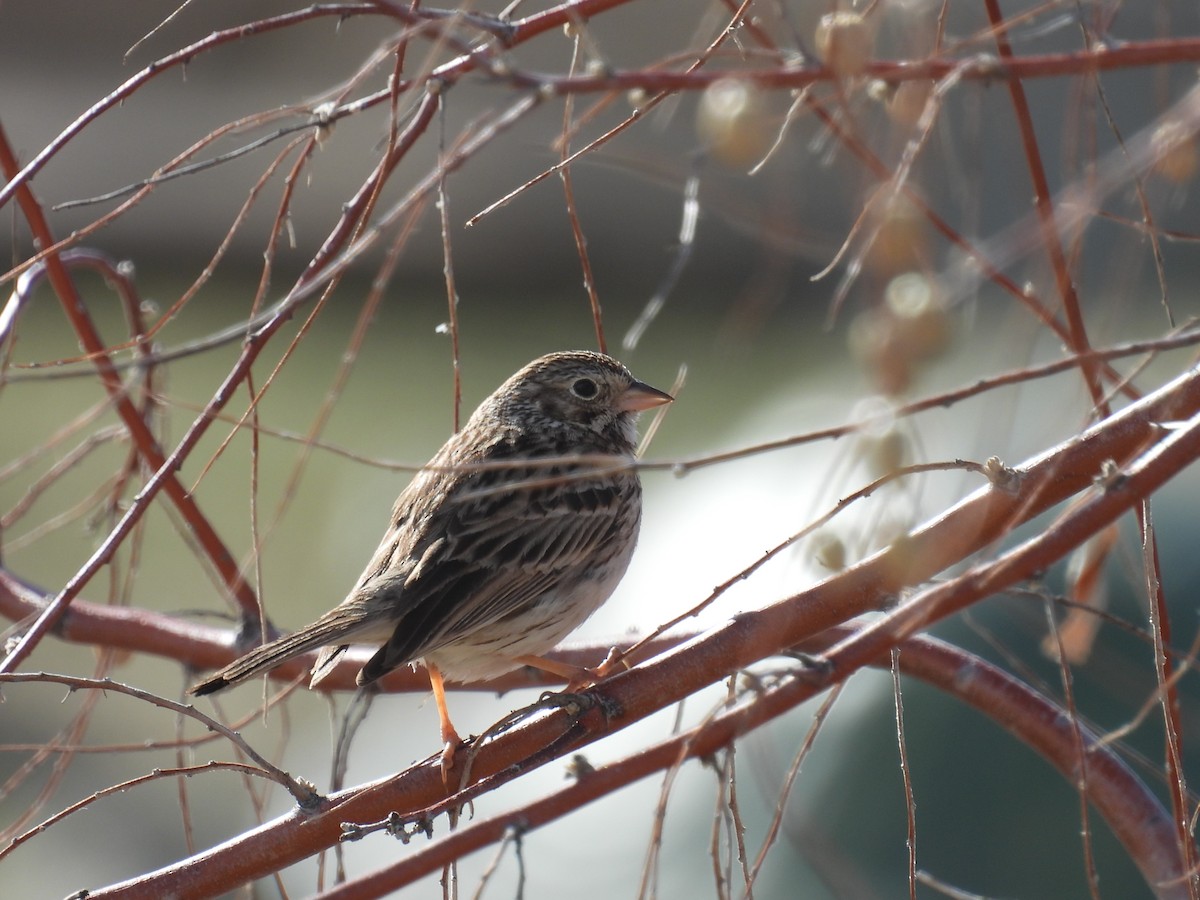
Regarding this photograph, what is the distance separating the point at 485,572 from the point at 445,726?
1.27 ft

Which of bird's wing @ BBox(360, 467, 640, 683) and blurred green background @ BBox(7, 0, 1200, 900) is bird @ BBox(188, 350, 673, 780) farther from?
blurred green background @ BBox(7, 0, 1200, 900)

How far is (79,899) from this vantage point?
1999mm

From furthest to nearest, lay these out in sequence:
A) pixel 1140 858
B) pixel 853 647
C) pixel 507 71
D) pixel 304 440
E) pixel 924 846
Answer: pixel 924 846 < pixel 1140 858 < pixel 304 440 < pixel 853 647 < pixel 507 71

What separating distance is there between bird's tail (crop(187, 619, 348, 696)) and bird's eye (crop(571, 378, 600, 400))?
1084mm

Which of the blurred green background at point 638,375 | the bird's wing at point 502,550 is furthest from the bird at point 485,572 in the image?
the blurred green background at point 638,375

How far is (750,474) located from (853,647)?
4.13 metres

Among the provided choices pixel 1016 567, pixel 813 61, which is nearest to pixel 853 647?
pixel 1016 567

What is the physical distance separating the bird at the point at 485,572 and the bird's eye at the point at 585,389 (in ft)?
0.32

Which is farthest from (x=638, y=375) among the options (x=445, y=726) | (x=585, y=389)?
(x=445, y=726)

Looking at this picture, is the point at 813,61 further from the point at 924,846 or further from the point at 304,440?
the point at 924,846

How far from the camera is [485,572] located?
333cm

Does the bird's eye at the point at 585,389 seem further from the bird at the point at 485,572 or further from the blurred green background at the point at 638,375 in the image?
the blurred green background at the point at 638,375

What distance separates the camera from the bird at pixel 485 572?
312cm

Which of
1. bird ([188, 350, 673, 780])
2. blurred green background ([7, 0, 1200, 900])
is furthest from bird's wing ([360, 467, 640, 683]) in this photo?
blurred green background ([7, 0, 1200, 900])
